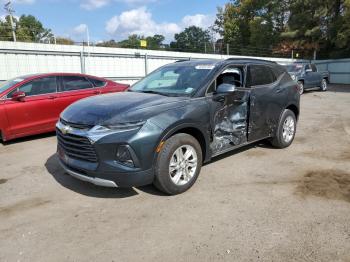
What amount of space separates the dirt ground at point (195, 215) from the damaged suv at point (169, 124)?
1.28 ft

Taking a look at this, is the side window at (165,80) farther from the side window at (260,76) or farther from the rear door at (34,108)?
the rear door at (34,108)

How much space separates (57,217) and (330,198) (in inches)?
133

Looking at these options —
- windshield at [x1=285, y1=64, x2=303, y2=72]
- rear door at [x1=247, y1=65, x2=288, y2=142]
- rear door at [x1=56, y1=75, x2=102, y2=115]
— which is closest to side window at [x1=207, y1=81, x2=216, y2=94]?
rear door at [x1=247, y1=65, x2=288, y2=142]

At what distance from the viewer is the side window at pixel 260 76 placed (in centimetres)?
577

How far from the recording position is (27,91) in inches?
296

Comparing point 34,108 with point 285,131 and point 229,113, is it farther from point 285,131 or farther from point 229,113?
point 285,131

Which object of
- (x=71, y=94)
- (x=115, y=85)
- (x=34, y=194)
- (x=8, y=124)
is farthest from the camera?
(x=115, y=85)

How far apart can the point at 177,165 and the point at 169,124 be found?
579 millimetres

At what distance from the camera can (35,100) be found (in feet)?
24.5

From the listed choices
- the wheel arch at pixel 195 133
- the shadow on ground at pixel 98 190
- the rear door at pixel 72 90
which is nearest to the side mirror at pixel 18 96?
the rear door at pixel 72 90

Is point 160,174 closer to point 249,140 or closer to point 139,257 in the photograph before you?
point 139,257

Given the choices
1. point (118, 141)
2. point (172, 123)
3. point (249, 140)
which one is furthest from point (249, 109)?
point (118, 141)

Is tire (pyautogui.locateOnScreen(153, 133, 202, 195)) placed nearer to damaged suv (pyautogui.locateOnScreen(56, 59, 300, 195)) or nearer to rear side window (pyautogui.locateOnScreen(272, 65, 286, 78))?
damaged suv (pyautogui.locateOnScreen(56, 59, 300, 195))

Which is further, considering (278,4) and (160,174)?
(278,4)
